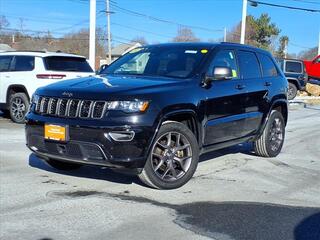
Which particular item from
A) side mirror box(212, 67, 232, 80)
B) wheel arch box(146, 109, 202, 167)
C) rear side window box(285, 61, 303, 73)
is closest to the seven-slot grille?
wheel arch box(146, 109, 202, 167)

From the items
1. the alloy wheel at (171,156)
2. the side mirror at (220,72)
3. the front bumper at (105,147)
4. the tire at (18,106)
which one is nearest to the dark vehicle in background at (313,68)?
the tire at (18,106)

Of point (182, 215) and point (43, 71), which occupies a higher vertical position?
point (43, 71)

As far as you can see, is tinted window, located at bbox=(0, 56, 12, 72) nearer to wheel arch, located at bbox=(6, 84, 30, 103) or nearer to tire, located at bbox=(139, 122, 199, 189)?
wheel arch, located at bbox=(6, 84, 30, 103)

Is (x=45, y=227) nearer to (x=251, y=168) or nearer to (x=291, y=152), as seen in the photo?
(x=251, y=168)

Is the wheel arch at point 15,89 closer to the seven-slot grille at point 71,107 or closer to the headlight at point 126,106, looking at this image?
the seven-slot grille at point 71,107

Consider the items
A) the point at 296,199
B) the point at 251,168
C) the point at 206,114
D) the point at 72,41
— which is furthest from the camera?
the point at 72,41

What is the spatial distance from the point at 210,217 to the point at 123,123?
135 centimetres

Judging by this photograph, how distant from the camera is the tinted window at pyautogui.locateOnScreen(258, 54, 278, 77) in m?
8.07

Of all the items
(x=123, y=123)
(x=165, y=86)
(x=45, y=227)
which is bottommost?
(x=45, y=227)

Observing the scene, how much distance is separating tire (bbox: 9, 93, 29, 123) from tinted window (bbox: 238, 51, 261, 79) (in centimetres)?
654

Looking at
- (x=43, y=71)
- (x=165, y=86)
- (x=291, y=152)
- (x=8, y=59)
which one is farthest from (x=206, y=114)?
(x=8, y=59)

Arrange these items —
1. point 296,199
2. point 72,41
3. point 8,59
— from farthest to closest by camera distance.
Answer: point 72,41, point 8,59, point 296,199

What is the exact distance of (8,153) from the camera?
8.23 meters

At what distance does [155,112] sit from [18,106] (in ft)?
25.4
